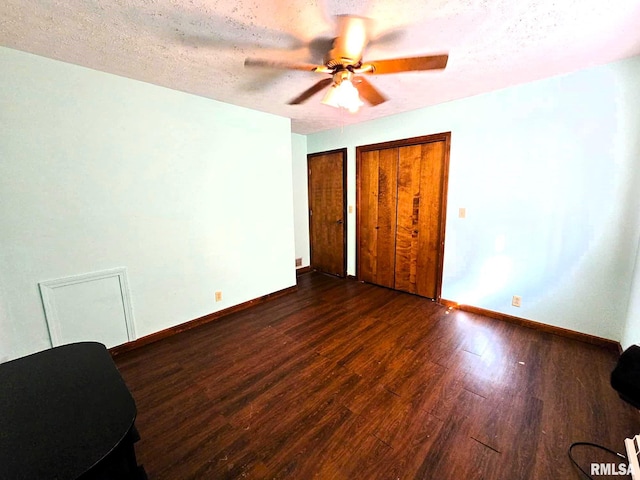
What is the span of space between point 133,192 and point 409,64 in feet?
7.72

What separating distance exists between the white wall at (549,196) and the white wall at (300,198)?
1.92 meters

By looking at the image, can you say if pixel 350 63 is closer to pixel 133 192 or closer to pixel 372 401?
pixel 133 192

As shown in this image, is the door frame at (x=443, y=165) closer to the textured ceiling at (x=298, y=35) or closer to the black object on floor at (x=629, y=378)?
the textured ceiling at (x=298, y=35)

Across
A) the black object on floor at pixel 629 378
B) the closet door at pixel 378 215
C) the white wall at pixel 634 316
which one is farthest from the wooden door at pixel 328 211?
the black object on floor at pixel 629 378

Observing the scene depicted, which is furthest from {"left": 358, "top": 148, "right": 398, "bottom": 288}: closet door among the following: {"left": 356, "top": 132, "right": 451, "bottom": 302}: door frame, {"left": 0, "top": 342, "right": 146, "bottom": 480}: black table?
{"left": 0, "top": 342, "right": 146, "bottom": 480}: black table

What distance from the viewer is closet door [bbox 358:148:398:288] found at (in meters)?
3.46

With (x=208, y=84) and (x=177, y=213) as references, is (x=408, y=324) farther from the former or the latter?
(x=208, y=84)

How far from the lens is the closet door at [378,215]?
136 inches

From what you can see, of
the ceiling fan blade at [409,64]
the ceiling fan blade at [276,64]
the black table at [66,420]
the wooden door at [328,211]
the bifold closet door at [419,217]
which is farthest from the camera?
the wooden door at [328,211]

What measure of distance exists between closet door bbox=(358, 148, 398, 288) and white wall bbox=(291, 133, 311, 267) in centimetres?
108

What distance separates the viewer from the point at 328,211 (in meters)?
4.26

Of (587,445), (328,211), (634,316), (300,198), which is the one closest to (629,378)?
(587,445)

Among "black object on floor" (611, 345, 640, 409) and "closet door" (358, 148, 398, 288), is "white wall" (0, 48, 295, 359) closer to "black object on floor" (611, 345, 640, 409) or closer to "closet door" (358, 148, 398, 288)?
"closet door" (358, 148, 398, 288)

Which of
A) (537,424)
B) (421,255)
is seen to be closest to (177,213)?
(421,255)
